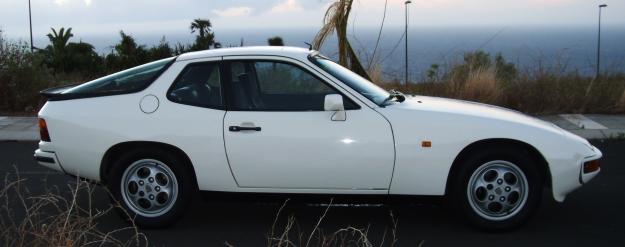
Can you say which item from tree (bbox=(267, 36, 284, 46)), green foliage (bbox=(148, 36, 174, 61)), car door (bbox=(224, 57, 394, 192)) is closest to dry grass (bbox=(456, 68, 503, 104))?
tree (bbox=(267, 36, 284, 46))

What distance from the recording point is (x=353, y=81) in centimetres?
627

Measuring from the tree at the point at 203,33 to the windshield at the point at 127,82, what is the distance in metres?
15.3

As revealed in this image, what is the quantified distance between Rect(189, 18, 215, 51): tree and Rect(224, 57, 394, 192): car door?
16.0 m

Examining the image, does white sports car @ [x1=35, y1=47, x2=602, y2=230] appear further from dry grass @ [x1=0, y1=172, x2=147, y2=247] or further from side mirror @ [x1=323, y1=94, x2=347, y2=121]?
dry grass @ [x1=0, y1=172, x2=147, y2=247]

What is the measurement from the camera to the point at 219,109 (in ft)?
19.5

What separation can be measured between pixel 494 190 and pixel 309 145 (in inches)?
56.7

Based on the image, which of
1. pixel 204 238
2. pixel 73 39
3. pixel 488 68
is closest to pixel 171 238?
pixel 204 238

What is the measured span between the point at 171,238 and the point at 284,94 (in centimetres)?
142

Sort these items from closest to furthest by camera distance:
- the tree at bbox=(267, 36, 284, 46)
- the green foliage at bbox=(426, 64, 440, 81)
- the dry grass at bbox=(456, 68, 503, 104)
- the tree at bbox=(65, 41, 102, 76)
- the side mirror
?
the side mirror → the dry grass at bbox=(456, 68, 503, 104) → the green foliage at bbox=(426, 64, 440, 81) → the tree at bbox=(267, 36, 284, 46) → the tree at bbox=(65, 41, 102, 76)

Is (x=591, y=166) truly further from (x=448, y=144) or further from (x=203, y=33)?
(x=203, y=33)

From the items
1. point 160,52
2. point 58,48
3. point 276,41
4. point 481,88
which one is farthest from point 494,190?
point 58,48

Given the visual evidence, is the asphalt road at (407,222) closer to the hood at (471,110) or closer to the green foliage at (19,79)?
the hood at (471,110)

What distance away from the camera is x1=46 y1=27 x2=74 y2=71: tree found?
21.5m

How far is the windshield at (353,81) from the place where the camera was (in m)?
6.05
